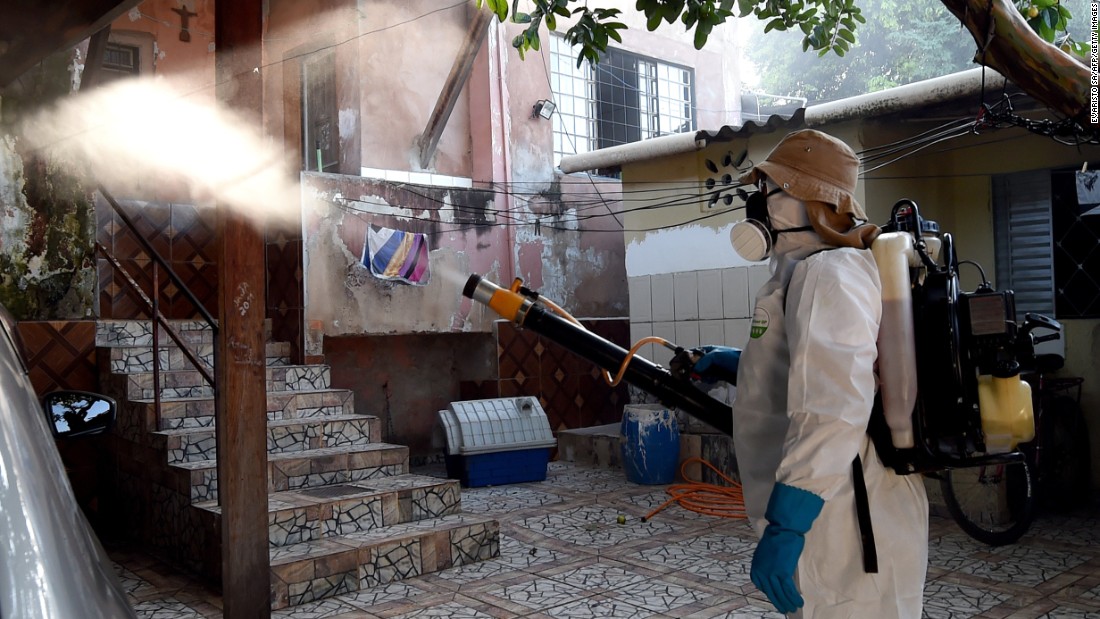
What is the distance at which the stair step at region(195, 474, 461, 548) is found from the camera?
498 cm

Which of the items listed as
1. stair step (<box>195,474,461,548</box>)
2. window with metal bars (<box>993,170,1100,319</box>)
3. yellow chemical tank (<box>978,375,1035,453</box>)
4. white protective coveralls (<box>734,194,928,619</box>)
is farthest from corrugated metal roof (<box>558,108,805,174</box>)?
yellow chemical tank (<box>978,375,1035,453</box>)

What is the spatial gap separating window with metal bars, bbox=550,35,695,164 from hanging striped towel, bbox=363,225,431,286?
2424 millimetres

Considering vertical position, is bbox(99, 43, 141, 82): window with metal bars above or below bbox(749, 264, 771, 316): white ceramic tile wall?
above

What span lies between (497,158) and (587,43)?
567 centimetres

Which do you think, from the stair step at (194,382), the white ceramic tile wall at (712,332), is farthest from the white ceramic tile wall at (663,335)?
the stair step at (194,382)

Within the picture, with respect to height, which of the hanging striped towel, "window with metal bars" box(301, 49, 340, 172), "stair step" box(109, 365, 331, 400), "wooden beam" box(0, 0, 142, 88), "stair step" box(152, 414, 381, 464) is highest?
"window with metal bars" box(301, 49, 340, 172)

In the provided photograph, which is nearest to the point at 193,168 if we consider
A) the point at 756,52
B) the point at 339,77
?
the point at 339,77

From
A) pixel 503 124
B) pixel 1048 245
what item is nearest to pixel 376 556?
pixel 1048 245

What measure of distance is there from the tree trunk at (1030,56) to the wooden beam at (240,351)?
109 inches

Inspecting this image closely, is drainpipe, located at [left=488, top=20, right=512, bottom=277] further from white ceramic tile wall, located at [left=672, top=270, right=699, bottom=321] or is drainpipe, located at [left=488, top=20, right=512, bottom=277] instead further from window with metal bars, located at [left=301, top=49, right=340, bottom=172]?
white ceramic tile wall, located at [left=672, top=270, right=699, bottom=321]

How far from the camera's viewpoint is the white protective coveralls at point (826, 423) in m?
2.09

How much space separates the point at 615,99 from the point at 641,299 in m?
3.64

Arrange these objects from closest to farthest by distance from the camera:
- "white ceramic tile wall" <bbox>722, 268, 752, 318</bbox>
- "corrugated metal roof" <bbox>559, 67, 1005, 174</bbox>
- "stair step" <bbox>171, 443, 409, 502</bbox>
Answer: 1. "stair step" <bbox>171, 443, 409, 502</bbox>
2. "corrugated metal roof" <bbox>559, 67, 1005, 174</bbox>
3. "white ceramic tile wall" <bbox>722, 268, 752, 318</bbox>

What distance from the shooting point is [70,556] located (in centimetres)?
159
